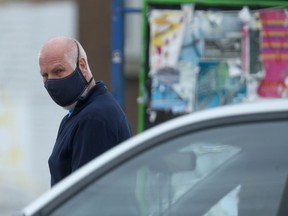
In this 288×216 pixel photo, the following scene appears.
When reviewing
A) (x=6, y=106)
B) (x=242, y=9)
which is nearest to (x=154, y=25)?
(x=242, y=9)

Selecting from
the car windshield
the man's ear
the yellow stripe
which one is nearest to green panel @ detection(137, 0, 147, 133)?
the yellow stripe

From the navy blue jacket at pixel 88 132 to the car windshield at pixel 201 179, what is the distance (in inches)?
32.0

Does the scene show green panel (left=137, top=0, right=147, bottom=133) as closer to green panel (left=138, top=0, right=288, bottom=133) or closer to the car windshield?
green panel (left=138, top=0, right=288, bottom=133)

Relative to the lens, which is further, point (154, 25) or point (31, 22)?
point (31, 22)

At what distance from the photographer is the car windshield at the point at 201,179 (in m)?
2.95

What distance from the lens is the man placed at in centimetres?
380

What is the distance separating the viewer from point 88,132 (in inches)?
150

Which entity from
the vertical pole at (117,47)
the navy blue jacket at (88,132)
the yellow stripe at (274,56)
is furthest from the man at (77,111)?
the yellow stripe at (274,56)

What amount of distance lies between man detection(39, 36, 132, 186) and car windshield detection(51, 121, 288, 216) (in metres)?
0.81

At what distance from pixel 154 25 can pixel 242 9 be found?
69 cm

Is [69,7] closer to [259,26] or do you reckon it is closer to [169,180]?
[259,26]

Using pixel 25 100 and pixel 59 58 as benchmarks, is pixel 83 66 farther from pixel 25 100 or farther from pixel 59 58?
pixel 25 100

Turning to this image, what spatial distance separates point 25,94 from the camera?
7441 millimetres

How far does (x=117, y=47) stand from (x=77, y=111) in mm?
2733
